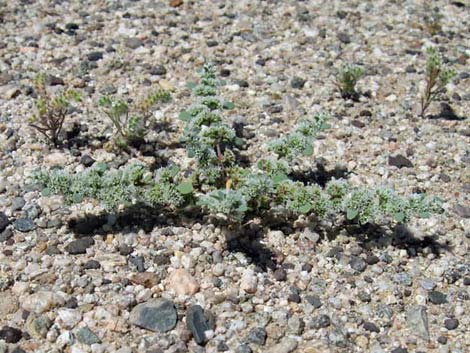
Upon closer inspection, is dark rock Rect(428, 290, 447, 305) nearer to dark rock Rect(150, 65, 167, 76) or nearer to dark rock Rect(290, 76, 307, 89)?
dark rock Rect(290, 76, 307, 89)

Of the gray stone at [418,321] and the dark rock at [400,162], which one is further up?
the dark rock at [400,162]

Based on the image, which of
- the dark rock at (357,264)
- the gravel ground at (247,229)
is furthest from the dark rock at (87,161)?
the dark rock at (357,264)

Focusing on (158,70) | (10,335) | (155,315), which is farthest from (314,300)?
(158,70)

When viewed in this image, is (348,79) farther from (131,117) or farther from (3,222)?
(3,222)

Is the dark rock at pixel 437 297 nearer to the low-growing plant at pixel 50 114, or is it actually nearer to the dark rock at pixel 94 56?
the low-growing plant at pixel 50 114

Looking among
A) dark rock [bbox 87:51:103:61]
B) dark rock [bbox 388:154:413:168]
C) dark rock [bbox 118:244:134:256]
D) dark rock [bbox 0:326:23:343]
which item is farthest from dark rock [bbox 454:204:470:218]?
dark rock [bbox 87:51:103:61]
